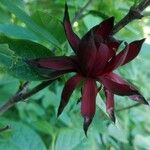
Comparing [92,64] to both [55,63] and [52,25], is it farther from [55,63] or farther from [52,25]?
[52,25]

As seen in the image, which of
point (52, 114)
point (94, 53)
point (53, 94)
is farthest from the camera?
point (52, 114)

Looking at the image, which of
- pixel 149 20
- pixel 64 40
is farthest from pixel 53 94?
pixel 64 40

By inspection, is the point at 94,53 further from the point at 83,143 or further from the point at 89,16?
the point at 83,143

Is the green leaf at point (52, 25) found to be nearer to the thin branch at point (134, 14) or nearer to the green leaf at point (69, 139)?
the thin branch at point (134, 14)

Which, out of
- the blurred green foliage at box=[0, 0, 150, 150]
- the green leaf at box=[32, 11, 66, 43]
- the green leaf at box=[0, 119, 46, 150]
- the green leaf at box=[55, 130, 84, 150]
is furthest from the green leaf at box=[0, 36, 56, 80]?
the green leaf at box=[55, 130, 84, 150]

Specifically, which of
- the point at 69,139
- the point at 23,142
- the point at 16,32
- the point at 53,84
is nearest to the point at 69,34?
the point at 16,32

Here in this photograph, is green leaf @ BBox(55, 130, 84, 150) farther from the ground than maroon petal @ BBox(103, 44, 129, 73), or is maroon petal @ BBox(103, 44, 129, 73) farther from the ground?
maroon petal @ BBox(103, 44, 129, 73)

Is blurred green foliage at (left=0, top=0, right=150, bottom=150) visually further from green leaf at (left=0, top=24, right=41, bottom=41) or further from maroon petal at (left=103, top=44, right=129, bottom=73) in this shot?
maroon petal at (left=103, top=44, right=129, bottom=73)
